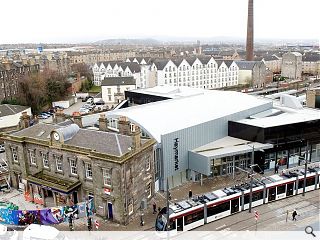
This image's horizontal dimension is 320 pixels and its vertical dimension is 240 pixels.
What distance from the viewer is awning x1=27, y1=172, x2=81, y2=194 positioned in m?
30.2

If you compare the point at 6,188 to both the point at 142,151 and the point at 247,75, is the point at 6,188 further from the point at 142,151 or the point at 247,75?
the point at 247,75

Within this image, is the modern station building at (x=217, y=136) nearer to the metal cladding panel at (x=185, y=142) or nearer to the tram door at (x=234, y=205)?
the metal cladding panel at (x=185, y=142)

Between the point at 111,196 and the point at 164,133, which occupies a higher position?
the point at 164,133

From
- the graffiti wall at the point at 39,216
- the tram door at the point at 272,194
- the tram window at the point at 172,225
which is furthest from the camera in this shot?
the tram door at the point at 272,194

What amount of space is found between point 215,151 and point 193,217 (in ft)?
37.3

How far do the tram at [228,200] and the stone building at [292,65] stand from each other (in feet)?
350

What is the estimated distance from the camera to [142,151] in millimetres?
30109

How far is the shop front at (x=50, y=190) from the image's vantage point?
1199 inches

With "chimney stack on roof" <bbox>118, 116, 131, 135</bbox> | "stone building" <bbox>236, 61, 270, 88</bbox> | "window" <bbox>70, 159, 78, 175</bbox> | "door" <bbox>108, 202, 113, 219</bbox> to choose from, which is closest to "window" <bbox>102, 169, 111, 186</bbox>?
"door" <bbox>108, 202, 113, 219</bbox>

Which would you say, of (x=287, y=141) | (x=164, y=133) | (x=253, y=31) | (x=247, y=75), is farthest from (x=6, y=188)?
(x=253, y=31)

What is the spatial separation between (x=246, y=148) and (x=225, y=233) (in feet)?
41.9

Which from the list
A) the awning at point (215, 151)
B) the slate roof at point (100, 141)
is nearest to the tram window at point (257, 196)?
the awning at point (215, 151)

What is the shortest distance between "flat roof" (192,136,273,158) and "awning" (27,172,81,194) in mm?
13503

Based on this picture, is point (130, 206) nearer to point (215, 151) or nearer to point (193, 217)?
point (193, 217)
